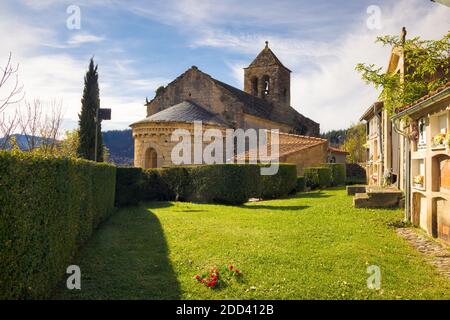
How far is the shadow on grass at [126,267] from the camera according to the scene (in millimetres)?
5621

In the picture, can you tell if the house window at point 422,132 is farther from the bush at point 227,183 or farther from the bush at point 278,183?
the bush at point 278,183

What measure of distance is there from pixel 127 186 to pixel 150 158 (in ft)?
29.0

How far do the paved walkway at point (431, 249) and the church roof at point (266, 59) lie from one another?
33751mm

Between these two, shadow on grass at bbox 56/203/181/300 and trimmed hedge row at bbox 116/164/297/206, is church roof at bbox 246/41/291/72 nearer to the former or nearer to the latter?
trimmed hedge row at bbox 116/164/297/206

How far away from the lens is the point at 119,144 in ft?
373

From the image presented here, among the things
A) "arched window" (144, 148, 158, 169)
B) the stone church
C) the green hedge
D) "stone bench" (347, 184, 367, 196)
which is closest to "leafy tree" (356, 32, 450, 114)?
"stone bench" (347, 184, 367, 196)

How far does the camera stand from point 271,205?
1562 centimetres

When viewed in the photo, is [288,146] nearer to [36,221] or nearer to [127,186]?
[127,186]

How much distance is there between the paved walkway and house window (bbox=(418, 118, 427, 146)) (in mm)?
2264

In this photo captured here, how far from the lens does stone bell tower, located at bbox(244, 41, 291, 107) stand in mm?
40875

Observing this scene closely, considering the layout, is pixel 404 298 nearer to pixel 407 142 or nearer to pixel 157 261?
pixel 157 261

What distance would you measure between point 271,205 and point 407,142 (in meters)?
6.40

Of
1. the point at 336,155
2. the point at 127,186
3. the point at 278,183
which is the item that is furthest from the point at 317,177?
the point at 336,155

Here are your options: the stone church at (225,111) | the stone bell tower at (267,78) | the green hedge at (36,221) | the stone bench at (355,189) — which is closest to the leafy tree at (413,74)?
the stone bench at (355,189)
